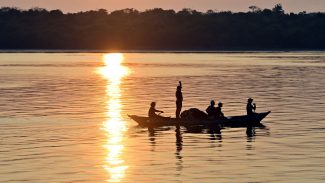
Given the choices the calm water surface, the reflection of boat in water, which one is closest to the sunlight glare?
the calm water surface

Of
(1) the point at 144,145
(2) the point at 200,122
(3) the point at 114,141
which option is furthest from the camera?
(2) the point at 200,122

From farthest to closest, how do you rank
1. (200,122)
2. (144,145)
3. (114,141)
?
(200,122) < (114,141) < (144,145)

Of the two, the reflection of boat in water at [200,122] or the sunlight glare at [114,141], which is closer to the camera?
the sunlight glare at [114,141]

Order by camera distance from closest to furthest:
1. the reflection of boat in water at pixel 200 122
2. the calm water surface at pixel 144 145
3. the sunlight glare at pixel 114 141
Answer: the calm water surface at pixel 144 145
the sunlight glare at pixel 114 141
the reflection of boat in water at pixel 200 122

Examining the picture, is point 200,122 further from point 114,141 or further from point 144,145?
point 144,145

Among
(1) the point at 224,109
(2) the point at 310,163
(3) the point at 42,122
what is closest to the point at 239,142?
(2) the point at 310,163

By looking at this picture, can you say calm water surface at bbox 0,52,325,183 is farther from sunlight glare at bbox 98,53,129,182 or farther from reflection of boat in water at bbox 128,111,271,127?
reflection of boat in water at bbox 128,111,271,127

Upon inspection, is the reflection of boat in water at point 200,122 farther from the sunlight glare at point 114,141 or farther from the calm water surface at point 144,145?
the sunlight glare at point 114,141

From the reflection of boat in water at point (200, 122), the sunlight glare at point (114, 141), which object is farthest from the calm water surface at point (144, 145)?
the reflection of boat in water at point (200, 122)

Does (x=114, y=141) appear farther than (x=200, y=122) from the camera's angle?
No

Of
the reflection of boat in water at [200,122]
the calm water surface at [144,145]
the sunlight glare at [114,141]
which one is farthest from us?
the reflection of boat in water at [200,122]

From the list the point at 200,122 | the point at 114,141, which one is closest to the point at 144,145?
the point at 114,141

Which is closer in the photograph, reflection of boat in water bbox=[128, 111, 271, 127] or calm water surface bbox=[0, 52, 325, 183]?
calm water surface bbox=[0, 52, 325, 183]

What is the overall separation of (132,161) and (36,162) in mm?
4312
